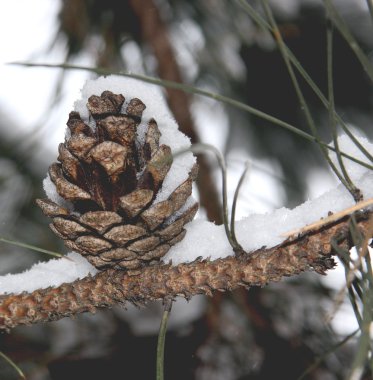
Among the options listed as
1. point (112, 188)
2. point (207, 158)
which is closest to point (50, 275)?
point (112, 188)

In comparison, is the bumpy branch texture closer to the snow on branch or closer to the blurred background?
the snow on branch

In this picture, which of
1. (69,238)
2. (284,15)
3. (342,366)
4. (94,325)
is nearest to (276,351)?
(342,366)

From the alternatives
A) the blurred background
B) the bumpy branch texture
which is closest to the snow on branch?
the bumpy branch texture

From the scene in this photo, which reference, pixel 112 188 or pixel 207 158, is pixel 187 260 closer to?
pixel 112 188

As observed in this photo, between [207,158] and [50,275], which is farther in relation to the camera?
[207,158]

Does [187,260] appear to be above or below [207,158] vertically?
below
